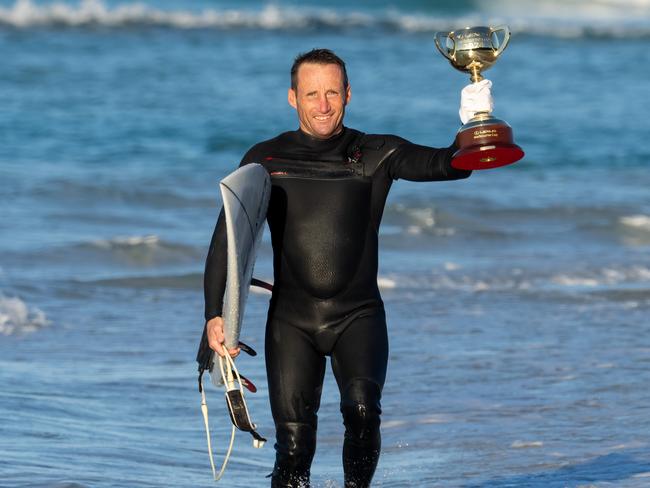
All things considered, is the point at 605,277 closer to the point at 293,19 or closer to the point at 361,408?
the point at 361,408

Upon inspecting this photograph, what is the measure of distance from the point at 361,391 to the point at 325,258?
0.50 m

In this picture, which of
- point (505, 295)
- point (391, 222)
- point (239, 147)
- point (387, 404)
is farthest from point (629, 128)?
point (387, 404)

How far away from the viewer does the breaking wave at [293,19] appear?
38625mm

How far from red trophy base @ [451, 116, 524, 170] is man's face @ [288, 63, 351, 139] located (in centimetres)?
52

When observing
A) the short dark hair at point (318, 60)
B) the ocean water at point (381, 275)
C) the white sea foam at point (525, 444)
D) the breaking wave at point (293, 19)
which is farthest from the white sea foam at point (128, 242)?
the breaking wave at point (293, 19)

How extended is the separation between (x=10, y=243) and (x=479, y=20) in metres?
40.2

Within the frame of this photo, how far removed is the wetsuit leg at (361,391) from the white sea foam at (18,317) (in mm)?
4775

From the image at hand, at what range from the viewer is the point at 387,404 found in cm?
732

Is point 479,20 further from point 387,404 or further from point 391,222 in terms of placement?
point 387,404

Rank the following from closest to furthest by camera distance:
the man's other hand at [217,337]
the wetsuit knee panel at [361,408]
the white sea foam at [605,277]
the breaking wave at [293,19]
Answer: the man's other hand at [217,337], the wetsuit knee panel at [361,408], the white sea foam at [605,277], the breaking wave at [293,19]

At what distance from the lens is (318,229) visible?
4.81m

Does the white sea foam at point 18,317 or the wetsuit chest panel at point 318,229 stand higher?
the wetsuit chest panel at point 318,229

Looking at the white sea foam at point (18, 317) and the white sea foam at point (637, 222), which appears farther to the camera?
the white sea foam at point (637, 222)

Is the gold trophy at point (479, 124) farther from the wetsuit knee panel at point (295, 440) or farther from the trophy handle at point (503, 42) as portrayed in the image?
the wetsuit knee panel at point (295, 440)
